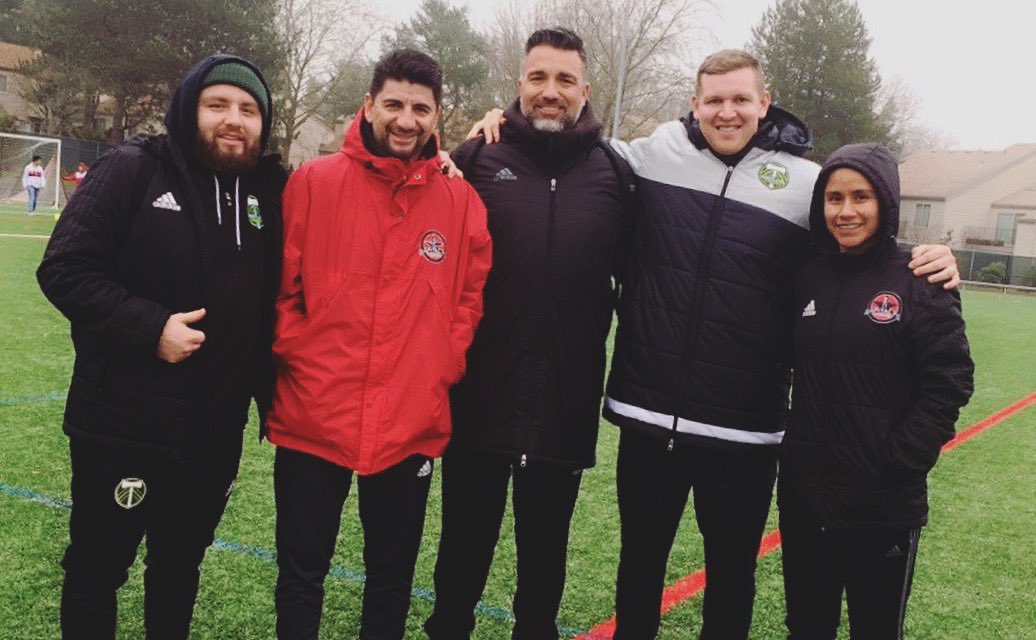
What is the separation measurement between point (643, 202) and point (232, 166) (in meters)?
A: 1.37

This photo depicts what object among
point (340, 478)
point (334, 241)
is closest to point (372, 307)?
point (334, 241)

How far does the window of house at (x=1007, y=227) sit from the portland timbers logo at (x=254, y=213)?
54738mm

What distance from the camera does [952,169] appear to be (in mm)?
54281

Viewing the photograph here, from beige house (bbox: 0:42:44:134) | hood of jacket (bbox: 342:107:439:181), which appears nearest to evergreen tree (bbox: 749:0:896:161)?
beige house (bbox: 0:42:44:134)

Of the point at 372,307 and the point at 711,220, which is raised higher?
the point at 711,220

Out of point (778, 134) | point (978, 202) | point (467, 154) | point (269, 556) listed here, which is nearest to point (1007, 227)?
point (978, 202)

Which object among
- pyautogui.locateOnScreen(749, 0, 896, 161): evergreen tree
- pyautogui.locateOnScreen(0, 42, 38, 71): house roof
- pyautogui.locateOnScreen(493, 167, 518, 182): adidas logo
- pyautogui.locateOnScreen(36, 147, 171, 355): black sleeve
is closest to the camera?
pyautogui.locateOnScreen(36, 147, 171, 355): black sleeve

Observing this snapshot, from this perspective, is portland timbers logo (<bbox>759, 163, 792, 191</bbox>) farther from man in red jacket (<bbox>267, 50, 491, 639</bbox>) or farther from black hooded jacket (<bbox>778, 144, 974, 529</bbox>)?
man in red jacket (<bbox>267, 50, 491, 639</bbox>)

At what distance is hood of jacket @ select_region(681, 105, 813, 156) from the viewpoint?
2945 mm

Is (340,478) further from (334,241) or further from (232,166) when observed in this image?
(232,166)

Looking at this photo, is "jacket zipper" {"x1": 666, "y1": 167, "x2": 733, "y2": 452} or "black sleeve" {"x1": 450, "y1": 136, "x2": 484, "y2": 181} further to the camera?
"black sleeve" {"x1": 450, "y1": 136, "x2": 484, "y2": 181}

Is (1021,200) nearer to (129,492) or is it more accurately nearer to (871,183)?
(871,183)

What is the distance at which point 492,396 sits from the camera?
9.67ft

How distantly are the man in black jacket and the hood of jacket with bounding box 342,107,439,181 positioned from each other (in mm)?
368
